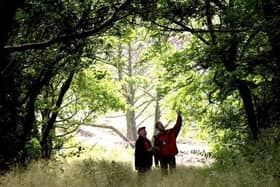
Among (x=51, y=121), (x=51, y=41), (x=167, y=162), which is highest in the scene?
(x=51, y=41)

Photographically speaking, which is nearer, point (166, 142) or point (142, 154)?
point (142, 154)

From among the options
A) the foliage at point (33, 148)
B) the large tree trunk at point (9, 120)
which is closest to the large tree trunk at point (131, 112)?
the foliage at point (33, 148)

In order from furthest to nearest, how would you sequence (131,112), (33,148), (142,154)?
(131,112), (33,148), (142,154)

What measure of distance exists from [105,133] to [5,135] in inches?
1527

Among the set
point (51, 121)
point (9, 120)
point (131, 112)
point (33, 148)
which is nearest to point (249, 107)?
point (51, 121)

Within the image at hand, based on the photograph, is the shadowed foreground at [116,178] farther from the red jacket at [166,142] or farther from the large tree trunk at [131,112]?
the large tree trunk at [131,112]

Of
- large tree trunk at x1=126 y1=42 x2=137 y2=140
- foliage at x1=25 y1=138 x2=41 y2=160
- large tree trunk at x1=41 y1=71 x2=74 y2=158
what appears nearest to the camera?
foliage at x1=25 y1=138 x2=41 y2=160

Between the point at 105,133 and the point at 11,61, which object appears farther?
the point at 105,133

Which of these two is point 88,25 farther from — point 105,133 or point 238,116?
point 105,133

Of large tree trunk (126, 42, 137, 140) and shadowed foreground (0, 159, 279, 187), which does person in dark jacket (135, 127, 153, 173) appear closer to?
shadowed foreground (0, 159, 279, 187)

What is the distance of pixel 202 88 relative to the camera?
16297mm

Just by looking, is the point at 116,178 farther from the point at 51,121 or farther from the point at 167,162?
the point at 51,121

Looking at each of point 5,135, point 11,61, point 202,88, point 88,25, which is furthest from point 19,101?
point 202,88

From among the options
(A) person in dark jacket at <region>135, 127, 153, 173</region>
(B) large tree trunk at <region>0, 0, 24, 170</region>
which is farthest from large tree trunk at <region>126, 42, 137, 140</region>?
(A) person in dark jacket at <region>135, 127, 153, 173</region>
